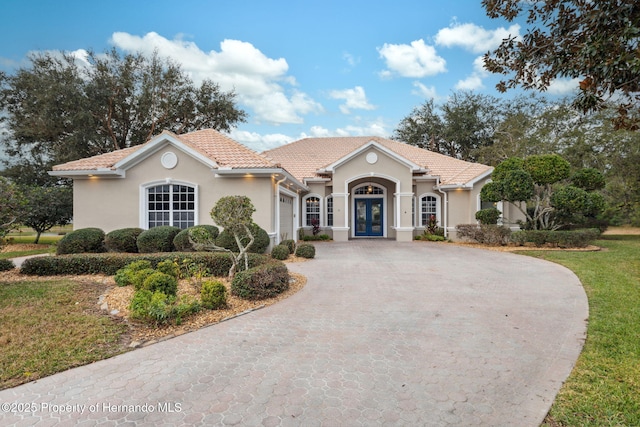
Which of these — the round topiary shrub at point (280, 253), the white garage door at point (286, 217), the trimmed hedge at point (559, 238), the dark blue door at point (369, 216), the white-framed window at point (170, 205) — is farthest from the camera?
the dark blue door at point (369, 216)

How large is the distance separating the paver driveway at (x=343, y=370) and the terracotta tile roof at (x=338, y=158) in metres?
13.8

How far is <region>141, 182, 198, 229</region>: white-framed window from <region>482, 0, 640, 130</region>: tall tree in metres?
11.0

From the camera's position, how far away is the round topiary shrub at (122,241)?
11617mm

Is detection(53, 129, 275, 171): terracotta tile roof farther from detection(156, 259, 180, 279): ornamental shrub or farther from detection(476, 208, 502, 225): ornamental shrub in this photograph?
detection(476, 208, 502, 225): ornamental shrub

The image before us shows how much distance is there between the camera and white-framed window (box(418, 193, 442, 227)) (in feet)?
66.6

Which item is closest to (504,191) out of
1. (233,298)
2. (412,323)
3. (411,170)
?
(411,170)

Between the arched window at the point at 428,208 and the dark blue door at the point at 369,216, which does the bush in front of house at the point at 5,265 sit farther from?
the arched window at the point at 428,208

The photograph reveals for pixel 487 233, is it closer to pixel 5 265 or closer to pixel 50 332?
pixel 50 332

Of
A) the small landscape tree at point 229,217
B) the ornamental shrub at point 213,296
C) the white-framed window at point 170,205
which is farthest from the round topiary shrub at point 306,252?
the ornamental shrub at point 213,296

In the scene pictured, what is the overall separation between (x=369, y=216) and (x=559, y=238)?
32.8 feet

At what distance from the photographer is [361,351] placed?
14.8ft

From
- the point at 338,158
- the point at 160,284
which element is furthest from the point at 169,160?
the point at 338,158

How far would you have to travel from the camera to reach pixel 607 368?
4.02m

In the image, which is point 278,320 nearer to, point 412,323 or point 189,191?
point 412,323
